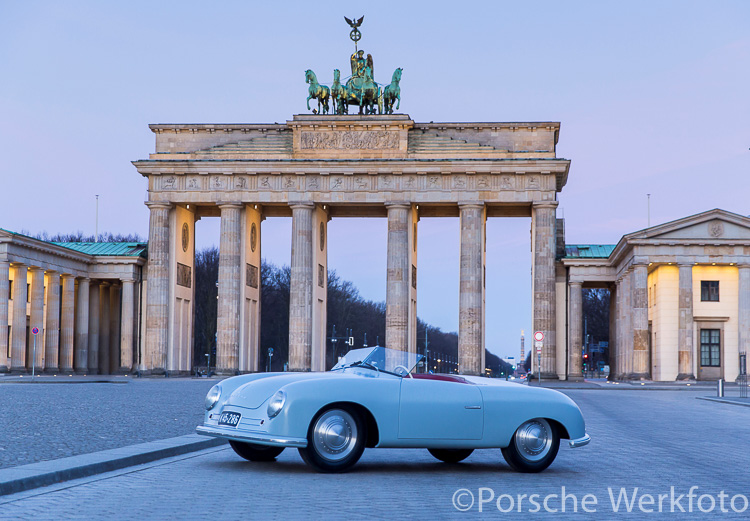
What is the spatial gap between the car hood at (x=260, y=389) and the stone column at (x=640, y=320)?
49.1 metres

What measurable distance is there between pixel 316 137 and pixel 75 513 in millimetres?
60884

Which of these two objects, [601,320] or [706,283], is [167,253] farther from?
[601,320]

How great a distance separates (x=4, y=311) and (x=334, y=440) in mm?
53845

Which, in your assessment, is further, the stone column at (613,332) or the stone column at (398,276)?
the stone column at (613,332)

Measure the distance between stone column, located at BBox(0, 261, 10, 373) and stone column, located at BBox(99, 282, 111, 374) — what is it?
1320 cm

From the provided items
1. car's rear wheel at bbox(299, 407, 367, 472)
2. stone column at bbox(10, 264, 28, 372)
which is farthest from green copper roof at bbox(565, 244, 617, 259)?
car's rear wheel at bbox(299, 407, 367, 472)

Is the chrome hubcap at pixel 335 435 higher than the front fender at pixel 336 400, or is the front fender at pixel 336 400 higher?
the front fender at pixel 336 400

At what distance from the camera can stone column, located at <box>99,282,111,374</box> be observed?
246ft

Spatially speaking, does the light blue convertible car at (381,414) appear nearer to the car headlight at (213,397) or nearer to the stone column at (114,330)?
the car headlight at (213,397)

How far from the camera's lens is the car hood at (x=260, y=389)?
1173 cm

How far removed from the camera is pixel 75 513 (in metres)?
8.63

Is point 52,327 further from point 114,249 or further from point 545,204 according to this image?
point 545,204

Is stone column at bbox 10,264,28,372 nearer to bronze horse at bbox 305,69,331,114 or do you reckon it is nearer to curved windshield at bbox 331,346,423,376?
bronze horse at bbox 305,69,331,114

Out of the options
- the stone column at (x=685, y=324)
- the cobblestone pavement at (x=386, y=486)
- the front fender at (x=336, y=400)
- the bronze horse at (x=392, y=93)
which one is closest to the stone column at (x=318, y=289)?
the bronze horse at (x=392, y=93)
